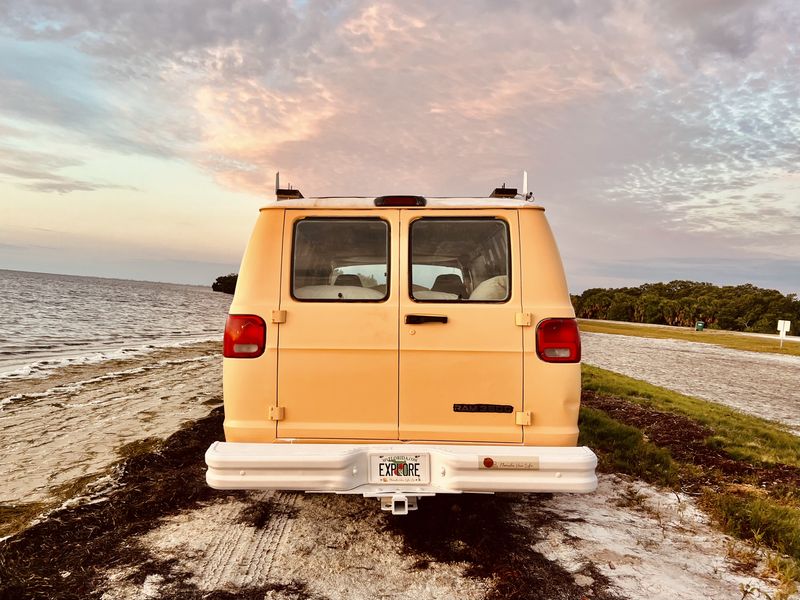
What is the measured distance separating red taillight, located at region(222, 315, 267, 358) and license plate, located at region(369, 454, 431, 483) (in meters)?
1.08

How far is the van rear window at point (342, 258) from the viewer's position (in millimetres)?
3727

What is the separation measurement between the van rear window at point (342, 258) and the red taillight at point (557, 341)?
1087mm

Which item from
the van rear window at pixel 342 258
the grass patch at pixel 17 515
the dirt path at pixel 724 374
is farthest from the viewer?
the dirt path at pixel 724 374

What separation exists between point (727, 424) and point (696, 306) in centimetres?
5842

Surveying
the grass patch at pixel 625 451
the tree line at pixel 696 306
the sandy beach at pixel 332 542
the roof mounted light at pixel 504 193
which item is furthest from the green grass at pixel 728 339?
the roof mounted light at pixel 504 193

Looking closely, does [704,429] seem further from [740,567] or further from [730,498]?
[740,567]

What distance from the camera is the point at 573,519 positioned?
15.0 ft

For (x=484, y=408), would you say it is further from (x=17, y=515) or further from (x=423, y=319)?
(x=17, y=515)

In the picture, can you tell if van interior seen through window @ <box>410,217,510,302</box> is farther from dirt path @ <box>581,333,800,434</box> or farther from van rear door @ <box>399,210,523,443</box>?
dirt path @ <box>581,333,800,434</box>

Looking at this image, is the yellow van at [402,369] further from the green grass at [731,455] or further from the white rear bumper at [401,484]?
the green grass at [731,455]

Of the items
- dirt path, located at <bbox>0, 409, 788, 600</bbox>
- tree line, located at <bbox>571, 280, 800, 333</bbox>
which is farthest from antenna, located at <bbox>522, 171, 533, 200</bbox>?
tree line, located at <bbox>571, 280, 800, 333</bbox>

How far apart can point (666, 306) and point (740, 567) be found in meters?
66.0

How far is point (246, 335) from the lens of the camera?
361 centimetres

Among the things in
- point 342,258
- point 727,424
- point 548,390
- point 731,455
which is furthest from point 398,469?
point 727,424
